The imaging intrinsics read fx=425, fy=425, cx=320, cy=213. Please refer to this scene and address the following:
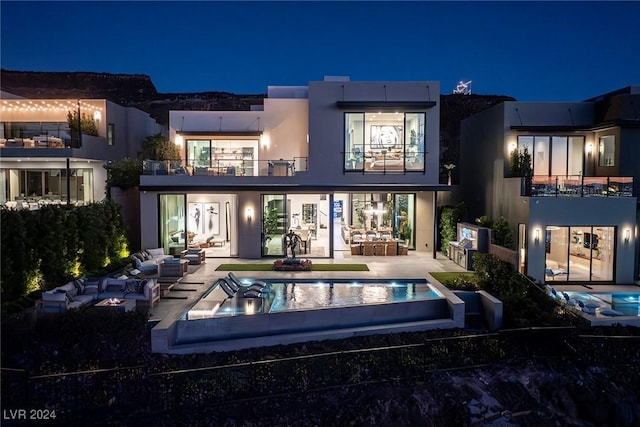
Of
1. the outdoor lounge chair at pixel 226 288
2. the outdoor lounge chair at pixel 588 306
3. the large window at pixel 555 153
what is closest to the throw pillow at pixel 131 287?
the outdoor lounge chair at pixel 226 288

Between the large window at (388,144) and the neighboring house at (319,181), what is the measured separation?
0.15 ft

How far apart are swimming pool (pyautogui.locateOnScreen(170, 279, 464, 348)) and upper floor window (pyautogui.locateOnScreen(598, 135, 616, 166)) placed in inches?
410

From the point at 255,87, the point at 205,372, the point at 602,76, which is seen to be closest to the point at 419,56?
the point at 602,76

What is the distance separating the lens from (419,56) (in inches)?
3297

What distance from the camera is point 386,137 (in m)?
19.0

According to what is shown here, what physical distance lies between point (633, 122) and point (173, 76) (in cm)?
9393

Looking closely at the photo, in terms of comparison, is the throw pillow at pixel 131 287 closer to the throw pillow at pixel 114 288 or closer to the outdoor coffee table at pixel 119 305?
the throw pillow at pixel 114 288

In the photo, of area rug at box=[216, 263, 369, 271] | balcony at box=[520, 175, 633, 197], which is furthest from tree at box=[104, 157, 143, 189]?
balcony at box=[520, 175, 633, 197]

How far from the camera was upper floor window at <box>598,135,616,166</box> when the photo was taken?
17547mm

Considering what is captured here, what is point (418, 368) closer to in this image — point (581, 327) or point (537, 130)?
point (581, 327)

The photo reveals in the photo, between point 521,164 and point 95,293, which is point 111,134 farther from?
point 521,164

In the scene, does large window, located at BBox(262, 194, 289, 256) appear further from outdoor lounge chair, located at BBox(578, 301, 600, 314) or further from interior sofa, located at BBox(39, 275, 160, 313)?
outdoor lounge chair, located at BBox(578, 301, 600, 314)

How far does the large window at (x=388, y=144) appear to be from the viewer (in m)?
18.9

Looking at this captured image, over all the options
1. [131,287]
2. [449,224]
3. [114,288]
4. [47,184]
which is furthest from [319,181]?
[47,184]
